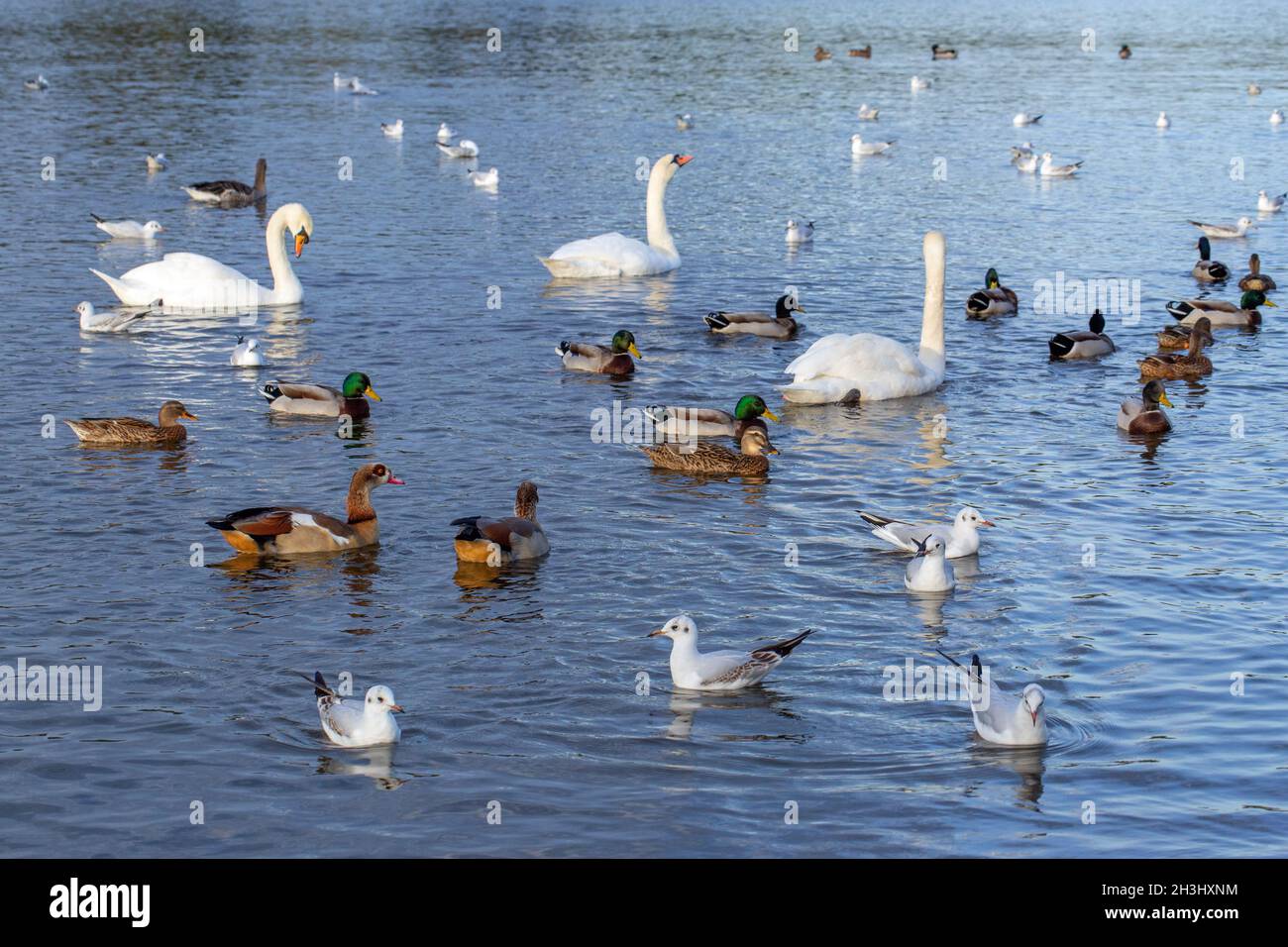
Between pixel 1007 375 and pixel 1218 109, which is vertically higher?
pixel 1218 109

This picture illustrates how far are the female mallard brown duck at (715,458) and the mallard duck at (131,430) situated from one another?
502 cm

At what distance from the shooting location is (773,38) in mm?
74438

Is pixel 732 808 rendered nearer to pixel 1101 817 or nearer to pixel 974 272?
pixel 1101 817

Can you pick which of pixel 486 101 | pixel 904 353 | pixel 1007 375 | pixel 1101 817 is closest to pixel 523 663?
pixel 1101 817

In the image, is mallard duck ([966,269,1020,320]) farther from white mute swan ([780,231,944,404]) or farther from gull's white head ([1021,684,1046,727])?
gull's white head ([1021,684,1046,727])

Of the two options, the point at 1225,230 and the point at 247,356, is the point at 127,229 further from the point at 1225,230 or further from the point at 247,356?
the point at 1225,230

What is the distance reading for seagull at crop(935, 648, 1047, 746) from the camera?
11.2m

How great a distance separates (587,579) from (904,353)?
26.0ft

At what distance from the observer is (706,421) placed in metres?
19.3

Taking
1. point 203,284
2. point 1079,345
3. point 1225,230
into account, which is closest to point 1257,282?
point 1225,230

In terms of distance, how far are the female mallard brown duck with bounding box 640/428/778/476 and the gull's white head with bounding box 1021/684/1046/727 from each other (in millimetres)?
7033

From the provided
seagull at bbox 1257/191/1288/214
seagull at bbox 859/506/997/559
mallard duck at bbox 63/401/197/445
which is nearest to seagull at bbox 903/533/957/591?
seagull at bbox 859/506/997/559

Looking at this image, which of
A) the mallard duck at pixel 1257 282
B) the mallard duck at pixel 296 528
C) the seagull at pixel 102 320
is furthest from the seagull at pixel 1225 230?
the mallard duck at pixel 296 528
